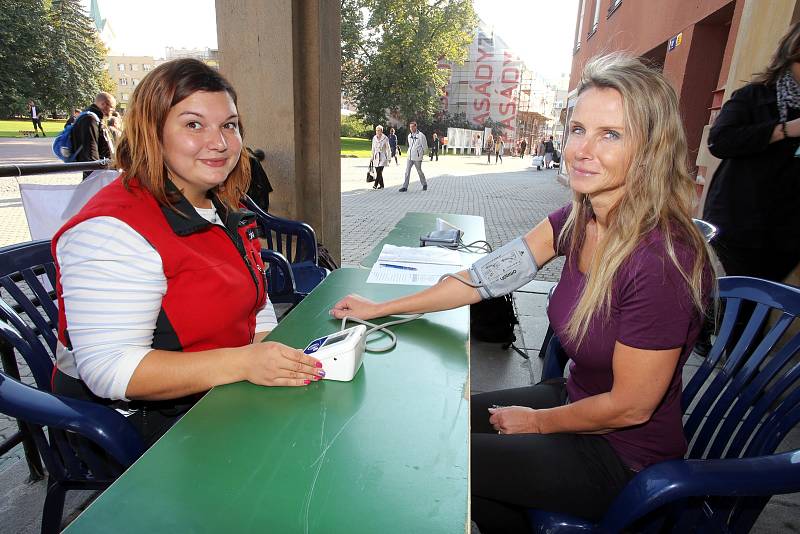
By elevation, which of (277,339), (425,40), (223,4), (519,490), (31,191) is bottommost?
(519,490)

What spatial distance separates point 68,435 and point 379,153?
1242cm

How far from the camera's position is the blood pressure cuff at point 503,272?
1.80 meters

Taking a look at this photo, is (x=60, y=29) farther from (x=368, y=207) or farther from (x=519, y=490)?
(x=519, y=490)

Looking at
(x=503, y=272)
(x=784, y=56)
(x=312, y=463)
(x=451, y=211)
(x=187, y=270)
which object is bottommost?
(x=451, y=211)

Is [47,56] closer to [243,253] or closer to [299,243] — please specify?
[299,243]

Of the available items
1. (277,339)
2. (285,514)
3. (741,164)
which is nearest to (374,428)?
(285,514)

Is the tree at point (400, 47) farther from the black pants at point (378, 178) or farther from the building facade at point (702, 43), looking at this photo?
the building facade at point (702, 43)

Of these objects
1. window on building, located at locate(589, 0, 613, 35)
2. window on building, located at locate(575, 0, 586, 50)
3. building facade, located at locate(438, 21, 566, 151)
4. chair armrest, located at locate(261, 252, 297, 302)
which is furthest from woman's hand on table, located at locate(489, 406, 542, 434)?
building facade, located at locate(438, 21, 566, 151)

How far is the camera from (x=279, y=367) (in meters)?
1.21

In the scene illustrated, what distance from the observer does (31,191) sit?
9.59ft

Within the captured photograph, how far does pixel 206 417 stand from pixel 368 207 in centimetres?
947

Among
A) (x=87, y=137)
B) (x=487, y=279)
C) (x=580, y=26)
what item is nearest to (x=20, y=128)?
→ (x=87, y=137)

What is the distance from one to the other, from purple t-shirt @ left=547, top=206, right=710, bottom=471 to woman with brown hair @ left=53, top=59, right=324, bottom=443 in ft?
2.71

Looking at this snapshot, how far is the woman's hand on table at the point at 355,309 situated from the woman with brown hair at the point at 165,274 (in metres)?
0.29
